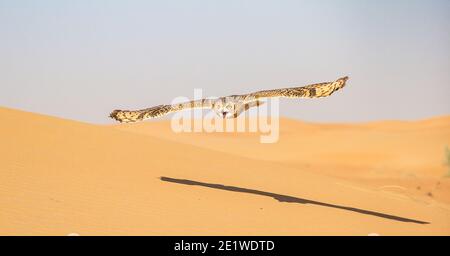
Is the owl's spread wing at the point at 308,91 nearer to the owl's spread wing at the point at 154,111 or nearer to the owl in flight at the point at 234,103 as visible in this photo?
the owl in flight at the point at 234,103

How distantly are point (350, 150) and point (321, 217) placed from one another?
37.8m

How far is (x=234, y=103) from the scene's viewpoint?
45.9 ft

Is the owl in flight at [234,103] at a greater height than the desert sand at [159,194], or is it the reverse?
the owl in flight at [234,103]

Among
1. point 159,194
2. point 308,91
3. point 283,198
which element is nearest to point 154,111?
point 159,194

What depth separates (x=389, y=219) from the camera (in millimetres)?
15492

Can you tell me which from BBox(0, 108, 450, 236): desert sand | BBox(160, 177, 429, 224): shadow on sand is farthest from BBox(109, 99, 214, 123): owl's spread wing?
BBox(160, 177, 429, 224): shadow on sand

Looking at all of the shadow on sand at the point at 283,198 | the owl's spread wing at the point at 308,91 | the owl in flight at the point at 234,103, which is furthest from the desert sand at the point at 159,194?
the owl's spread wing at the point at 308,91

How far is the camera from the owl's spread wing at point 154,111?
14.6 metres

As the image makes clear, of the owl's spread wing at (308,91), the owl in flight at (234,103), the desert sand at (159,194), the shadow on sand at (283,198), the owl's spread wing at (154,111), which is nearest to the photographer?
the desert sand at (159,194)

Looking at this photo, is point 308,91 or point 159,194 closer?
point 308,91

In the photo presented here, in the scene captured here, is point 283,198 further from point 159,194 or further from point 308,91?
point 308,91

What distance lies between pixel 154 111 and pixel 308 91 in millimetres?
3832
